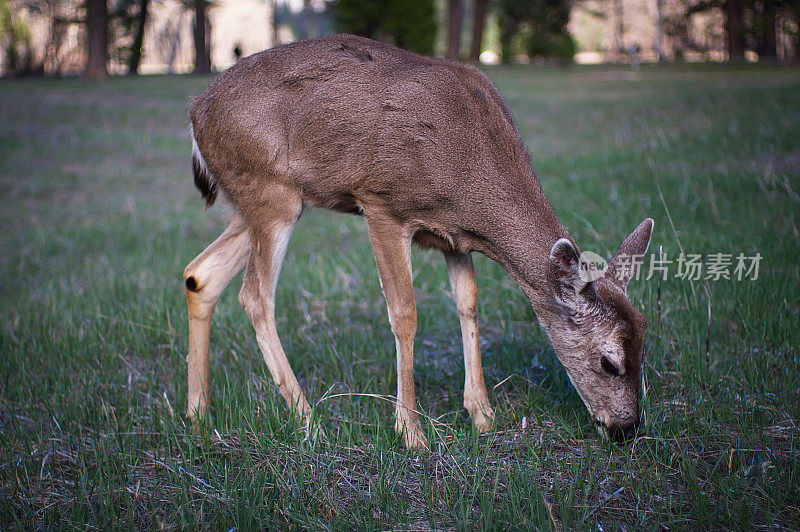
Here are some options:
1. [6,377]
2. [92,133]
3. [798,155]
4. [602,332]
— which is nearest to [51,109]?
[92,133]

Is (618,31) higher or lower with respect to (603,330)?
higher

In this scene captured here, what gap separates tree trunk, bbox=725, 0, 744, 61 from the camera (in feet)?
88.1

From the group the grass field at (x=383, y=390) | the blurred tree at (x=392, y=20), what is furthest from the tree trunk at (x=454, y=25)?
the grass field at (x=383, y=390)

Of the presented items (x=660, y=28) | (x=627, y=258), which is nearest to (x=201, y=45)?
(x=660, y=28)

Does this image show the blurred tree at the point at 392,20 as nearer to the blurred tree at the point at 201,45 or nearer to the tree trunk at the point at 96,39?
the blurred tree at the point at 201,45

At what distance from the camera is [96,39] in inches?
897

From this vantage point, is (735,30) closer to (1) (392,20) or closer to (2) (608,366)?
(1) (392,20)

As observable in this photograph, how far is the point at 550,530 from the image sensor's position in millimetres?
2693

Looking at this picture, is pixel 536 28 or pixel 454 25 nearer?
pixel 454 25

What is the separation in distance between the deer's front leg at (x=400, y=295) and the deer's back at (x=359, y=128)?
5.3 inches

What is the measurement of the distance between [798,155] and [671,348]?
5.61m

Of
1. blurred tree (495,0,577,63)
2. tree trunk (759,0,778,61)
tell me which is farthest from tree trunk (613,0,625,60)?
tree trunk (759,0,778,61)

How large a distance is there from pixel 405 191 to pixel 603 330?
3.98ft

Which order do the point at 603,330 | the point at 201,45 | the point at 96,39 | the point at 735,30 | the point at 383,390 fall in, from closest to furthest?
the point at 603,330 → the point at 383,390 → the point at 96,39 → the point at 735,30 → the point at 201,45
